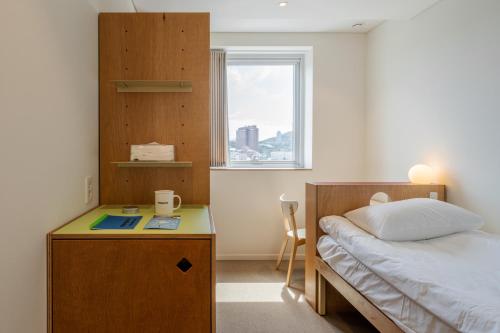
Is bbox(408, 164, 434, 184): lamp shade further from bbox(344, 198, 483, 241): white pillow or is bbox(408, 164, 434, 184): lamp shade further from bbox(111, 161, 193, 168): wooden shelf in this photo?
bbox(111, 161, 193, 168): wooden shelf

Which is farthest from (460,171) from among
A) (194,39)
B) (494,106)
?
(194,39)

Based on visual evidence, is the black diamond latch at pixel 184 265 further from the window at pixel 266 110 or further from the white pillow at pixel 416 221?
the window at pixel 266 110

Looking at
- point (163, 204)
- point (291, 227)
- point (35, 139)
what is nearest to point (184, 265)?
point (163, 204)

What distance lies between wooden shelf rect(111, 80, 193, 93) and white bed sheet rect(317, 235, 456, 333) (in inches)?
A: 53.2

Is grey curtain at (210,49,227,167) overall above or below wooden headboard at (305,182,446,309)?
above

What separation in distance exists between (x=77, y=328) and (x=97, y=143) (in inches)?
39.8

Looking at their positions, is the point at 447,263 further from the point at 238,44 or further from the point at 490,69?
the point at 238,44

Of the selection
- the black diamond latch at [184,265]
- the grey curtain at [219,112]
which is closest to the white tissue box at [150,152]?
the black diamond latch at [184,265]

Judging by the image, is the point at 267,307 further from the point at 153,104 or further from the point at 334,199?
the point at 153,104

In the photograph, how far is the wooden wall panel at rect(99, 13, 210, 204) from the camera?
194 centimetres

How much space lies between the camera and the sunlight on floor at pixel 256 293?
2.61m

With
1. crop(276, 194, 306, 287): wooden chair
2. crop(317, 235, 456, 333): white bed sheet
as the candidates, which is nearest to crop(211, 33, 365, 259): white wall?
crop(276, 194, 306, 287): wooden chair

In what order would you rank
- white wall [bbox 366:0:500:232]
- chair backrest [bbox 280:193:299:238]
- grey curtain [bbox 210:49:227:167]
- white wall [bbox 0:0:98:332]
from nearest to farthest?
white wall [bbox 0:0:98:332] → white wall [bbox 366:0:500:232] → chair backrest [bbox 280:193:299:238] → grey curtain [bbox 210:49:227:167]

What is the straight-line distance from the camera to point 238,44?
3.50 m
